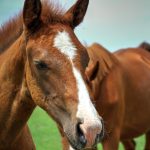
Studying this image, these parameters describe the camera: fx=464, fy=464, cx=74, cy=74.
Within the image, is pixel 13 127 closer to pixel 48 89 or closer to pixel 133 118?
pixel 48 89

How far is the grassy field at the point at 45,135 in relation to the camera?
9151 mm

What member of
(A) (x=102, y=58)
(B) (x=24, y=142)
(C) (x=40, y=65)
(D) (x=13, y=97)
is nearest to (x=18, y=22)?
(D) (x=13, y=97)

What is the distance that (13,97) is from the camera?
11.7 ft

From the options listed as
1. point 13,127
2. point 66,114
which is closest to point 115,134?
point 13,127

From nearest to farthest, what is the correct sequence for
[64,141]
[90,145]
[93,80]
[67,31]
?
[90,145] < [67,31] < [64,141] < [93,80]

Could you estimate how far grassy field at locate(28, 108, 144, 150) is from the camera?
9.15 metres

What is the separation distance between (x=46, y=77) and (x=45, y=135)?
720 centimetres

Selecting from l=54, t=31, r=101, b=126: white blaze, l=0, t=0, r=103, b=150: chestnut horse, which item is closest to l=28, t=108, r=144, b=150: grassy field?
l=0, t=0, r=103, b=150: chestnut horse

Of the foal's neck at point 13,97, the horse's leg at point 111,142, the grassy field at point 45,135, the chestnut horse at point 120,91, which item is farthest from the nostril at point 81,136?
the grassy field at point 45,135

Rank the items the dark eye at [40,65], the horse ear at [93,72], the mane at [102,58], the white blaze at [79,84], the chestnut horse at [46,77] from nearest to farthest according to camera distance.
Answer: the white blaze at [79,84], the chestnut horse at [46,77], the dark eye at [40,65], the horse ear at [93,72], the mane at [102,58]

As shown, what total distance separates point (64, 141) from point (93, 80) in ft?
2.68

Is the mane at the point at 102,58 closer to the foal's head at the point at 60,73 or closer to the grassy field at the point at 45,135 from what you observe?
the foal's head at the point at 60,73

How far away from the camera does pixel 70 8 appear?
3.66 metres

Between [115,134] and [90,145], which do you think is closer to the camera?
[90,145]
